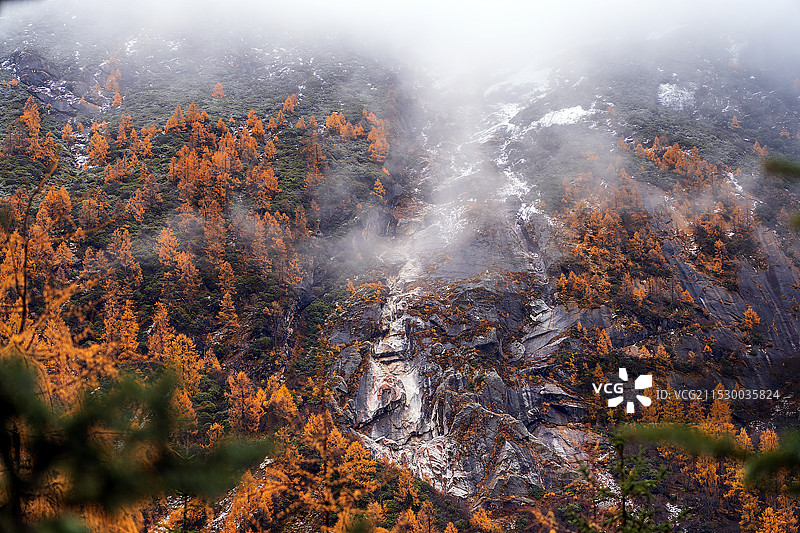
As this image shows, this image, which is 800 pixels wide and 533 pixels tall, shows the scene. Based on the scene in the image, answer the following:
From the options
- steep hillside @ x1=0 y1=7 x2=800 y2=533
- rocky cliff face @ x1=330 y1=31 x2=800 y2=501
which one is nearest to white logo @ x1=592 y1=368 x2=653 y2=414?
steep hillside @ x1=0 y1=7 x2=800 y2=533

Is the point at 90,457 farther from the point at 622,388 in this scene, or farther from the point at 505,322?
the point at 622,388

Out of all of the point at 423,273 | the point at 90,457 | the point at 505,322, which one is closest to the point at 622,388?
the point at 505,322

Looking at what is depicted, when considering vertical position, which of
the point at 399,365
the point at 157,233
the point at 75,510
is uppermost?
the point at 75,510

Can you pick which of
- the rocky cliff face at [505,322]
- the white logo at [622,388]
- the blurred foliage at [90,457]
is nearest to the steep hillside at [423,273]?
the rocky cliff face at [505,322]

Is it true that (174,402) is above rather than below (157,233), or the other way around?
above

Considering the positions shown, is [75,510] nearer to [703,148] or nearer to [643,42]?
[703,148]

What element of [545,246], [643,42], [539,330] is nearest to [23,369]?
[539,330]
